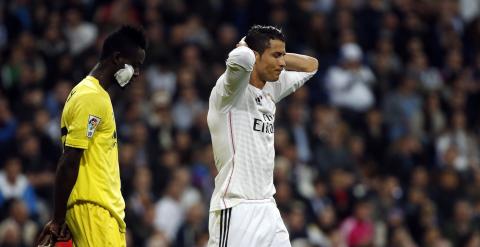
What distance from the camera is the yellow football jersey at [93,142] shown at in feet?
22.9

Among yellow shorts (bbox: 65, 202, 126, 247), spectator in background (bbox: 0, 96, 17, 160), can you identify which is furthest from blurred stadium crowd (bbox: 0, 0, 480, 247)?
yellow shorts (bbox: 65, 202, 126, 247)

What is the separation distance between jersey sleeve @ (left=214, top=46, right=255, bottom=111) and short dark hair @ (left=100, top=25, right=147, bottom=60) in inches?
23.7

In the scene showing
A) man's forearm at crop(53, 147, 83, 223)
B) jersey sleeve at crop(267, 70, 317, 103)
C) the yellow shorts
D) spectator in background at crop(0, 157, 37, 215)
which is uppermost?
jersey sleeve at crop(267, 70, 317, 103)

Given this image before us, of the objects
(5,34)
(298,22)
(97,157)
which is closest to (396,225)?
(298,22)

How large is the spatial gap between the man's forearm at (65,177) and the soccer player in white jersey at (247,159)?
3.30ft

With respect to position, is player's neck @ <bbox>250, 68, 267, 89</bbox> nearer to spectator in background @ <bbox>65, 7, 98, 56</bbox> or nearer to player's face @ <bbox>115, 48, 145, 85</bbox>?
player's face @ <bbox>115, 48, 145, 85</bbox>

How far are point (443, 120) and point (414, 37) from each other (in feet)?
6.24

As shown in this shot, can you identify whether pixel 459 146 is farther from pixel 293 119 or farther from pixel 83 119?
pixel 83 119

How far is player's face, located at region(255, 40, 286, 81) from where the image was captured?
7492 millimetres

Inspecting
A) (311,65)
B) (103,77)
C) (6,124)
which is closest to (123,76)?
(103,77)

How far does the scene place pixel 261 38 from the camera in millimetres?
7508

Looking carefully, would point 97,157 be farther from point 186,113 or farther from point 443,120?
point 443,120

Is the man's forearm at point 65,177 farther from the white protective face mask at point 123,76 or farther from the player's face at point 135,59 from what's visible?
the player's face at point 135,59

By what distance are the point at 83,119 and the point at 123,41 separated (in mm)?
604
